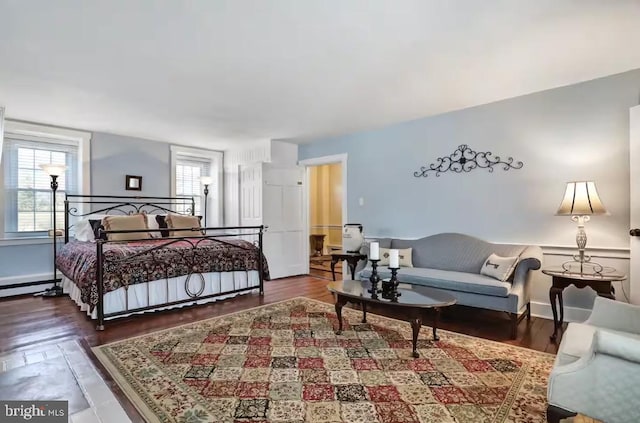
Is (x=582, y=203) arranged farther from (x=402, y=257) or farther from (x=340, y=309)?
(x=340, y=309)

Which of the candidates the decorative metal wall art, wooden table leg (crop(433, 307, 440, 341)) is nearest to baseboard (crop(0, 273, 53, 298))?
wooden table leg (crop(433, 307, 440, 341))

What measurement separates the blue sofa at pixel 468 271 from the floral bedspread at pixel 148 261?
1.69 m

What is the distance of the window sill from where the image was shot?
14.4ft

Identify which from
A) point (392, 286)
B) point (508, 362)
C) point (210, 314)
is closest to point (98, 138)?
point (210, 314)

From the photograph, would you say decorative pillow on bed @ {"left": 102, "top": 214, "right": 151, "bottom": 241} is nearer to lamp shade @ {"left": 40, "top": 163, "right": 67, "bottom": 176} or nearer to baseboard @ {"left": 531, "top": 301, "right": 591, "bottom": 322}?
lamp shade @ {"left": 40, "top": 163, "right": 67, "bottom": 176}

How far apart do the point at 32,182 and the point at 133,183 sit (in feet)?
4.11

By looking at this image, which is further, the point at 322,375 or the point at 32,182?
the point at 32,182

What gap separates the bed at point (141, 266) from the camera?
3309 millimetres

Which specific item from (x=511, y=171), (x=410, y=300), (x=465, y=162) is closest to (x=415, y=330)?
(x=410, y=300)

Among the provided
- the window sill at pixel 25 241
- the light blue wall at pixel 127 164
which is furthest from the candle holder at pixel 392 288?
the window sill at pixel 25 241

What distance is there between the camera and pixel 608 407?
1.45 meters

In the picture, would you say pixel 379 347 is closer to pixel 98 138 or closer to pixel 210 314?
pixel 210 314

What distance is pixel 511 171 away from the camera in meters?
3.83

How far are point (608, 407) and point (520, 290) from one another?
5.93 feet
